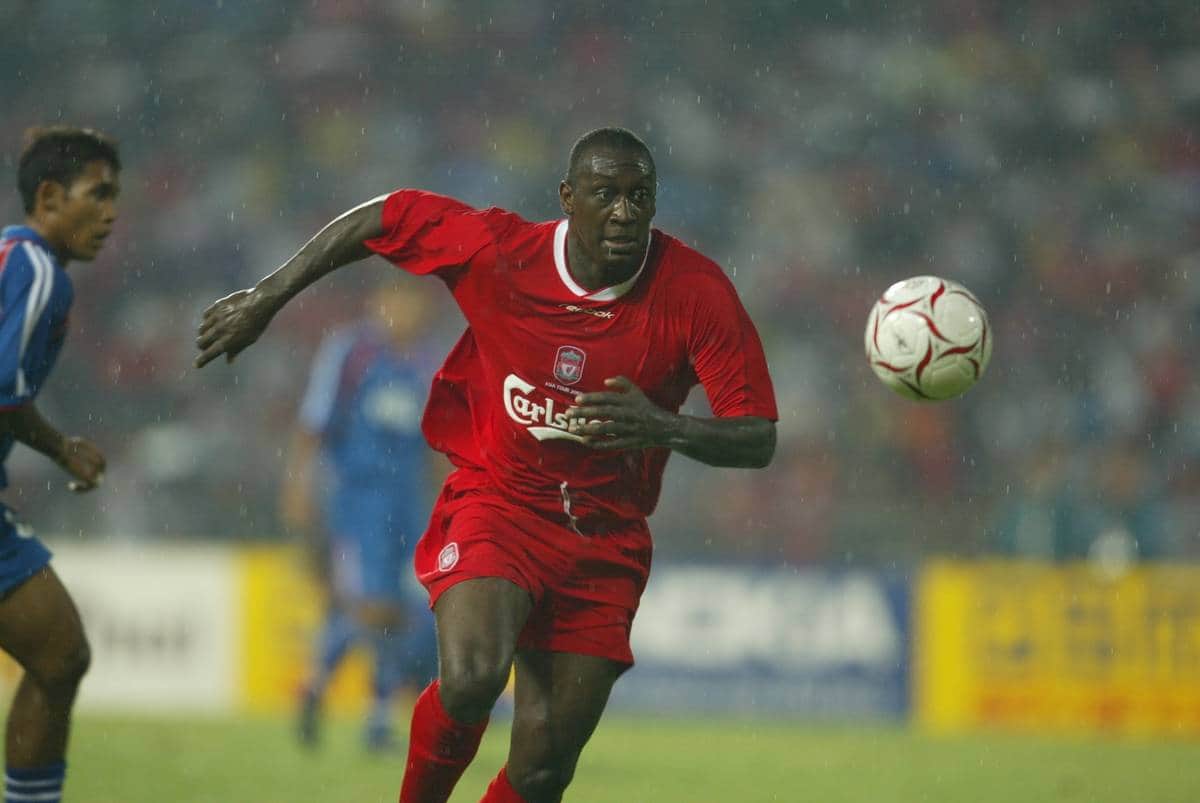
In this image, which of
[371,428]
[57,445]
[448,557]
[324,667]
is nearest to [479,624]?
[448,557]

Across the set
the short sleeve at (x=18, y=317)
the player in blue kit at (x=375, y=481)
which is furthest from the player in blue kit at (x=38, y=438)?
the player in blue kit at (x=375, y=481)

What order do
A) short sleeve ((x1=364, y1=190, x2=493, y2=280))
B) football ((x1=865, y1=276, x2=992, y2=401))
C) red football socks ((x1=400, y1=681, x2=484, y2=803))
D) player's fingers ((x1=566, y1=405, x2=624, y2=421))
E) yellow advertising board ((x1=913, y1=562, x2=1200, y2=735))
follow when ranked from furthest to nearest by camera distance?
yellow advertising board ((x1=913, y1=562, x2=1200, y2=735)) → football ((x1=865, y1=276, x2=992, y2=401)) → short sleeve ((x1=364, y1=190, x2=493, y2=280)) → red football socks ((x1=400, y1=681, x2=484, y2=803)) → player's fingers ((x1=566, y1=405, x2=624, y2=421))

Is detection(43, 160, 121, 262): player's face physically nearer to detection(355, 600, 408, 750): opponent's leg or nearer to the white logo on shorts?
the white logo on shorts

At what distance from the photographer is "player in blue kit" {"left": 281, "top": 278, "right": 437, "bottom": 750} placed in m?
8.92

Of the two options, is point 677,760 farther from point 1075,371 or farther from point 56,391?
point 56,391

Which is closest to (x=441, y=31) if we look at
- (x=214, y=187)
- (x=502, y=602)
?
(x=214, y=187)

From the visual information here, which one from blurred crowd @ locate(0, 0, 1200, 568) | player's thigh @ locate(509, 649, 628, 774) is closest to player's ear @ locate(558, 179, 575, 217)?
player's thigh @ locate(509, 649, 628, 774)

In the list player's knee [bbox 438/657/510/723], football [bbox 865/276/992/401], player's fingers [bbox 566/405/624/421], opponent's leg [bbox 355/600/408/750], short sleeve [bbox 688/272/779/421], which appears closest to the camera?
player's fingers [bbox 566/405/624/421]

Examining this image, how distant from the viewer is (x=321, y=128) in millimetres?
16047

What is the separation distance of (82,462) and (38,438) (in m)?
0.17

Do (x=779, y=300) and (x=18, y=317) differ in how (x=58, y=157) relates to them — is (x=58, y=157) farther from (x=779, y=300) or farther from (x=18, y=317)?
(x=779, y=300)

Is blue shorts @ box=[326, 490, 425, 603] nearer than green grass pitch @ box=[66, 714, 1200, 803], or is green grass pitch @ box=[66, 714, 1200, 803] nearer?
green grass pitch @ box=[66, 714, 1200, 803]

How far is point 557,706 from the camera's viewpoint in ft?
14.8

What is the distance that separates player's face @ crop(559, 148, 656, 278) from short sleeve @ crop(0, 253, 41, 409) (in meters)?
1.60
